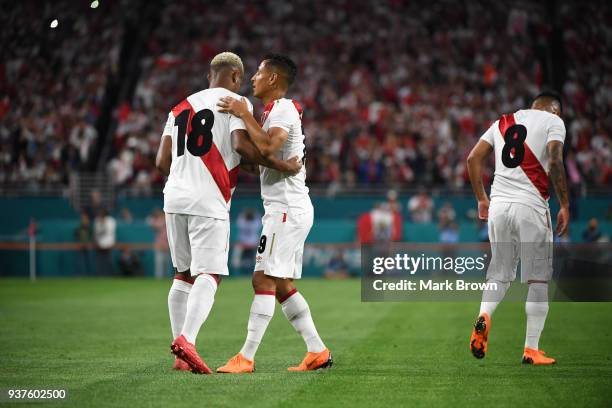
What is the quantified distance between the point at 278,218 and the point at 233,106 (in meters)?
0.95

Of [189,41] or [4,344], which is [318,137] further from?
[4,344]

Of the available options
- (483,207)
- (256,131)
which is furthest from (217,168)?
(483,207)

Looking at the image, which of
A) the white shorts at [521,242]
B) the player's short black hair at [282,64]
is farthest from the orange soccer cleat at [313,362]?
the player's short black hair at [282,64]

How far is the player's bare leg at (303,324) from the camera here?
7.77 metres

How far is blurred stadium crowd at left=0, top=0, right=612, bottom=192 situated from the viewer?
24.9 meters

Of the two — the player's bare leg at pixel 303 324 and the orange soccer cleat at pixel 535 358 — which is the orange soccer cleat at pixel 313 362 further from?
the orange soccer cleat at pixel 535 358

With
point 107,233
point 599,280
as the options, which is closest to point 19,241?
point 107,233

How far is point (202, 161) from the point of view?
7559 millimetres

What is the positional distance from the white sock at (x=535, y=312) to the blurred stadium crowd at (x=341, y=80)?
15415 mm

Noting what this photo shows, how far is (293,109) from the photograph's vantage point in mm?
7684

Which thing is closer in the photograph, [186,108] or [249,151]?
[249,151]

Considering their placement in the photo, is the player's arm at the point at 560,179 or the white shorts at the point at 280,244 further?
the player's arm at the point at 560,179

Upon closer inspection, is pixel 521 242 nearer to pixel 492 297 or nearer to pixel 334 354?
pixel 492 297

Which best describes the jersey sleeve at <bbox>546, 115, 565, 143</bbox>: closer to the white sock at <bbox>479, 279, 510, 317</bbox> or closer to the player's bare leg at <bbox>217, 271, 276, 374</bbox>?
the white sock at <bbox>479, 279, 510, 317</bbox>
